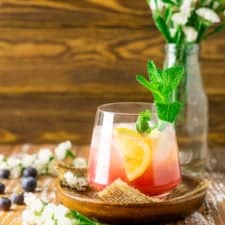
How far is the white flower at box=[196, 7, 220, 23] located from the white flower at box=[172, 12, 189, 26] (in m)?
0.03

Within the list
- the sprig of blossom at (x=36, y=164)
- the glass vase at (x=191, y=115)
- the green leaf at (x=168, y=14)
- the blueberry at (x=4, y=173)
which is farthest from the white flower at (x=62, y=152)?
the green leaf at (x=168, y=14)

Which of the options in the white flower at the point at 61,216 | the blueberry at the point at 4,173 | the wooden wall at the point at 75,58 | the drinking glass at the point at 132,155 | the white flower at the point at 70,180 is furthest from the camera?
the wooden wall at the point at 75,58

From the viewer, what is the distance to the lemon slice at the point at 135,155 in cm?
126

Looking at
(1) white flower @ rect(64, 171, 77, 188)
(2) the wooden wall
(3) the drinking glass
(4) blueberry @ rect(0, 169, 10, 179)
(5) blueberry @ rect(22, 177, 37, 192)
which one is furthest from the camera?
(2) the wooden wall

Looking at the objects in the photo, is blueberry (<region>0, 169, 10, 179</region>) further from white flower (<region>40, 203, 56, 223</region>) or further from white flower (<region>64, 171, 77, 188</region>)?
white flower (<region>40, 203, 56, 223</region>)

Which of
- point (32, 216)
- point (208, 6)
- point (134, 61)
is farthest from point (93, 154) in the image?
point (134, 61)

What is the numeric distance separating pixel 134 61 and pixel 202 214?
981 mm

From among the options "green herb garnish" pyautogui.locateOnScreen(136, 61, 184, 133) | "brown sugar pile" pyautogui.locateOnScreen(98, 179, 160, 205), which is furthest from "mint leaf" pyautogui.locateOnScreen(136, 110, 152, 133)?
"brown sugar pile" pyautogui.locateOnScreen(98, 179, 160, 205)

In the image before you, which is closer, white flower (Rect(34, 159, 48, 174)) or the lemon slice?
the lemon slice

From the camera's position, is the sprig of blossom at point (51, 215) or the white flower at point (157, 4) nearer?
the sprig of blossom at point (51, 215)

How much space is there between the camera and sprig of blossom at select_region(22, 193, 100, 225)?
117 centimetres

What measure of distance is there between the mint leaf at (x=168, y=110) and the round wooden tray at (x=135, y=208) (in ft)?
0.48

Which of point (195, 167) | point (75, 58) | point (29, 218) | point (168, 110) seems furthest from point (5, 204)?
point (75, 58)

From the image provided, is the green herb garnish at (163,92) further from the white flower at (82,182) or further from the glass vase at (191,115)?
the glass vase at (191,115)
